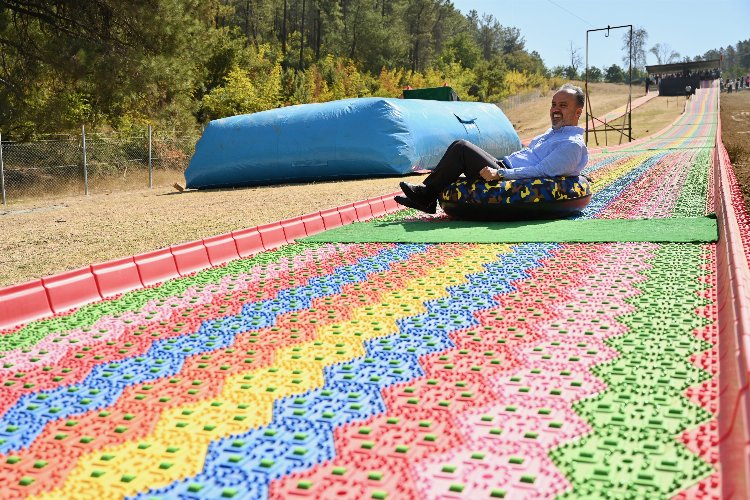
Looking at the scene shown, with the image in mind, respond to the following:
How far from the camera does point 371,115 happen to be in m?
13.0

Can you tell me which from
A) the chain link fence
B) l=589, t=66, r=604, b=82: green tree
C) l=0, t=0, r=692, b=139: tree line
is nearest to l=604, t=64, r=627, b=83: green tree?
l=589, t=66, r=604, b=82: green tree

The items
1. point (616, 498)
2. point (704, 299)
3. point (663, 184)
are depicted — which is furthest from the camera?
point (663, 184)

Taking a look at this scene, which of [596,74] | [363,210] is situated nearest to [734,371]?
[363,210]

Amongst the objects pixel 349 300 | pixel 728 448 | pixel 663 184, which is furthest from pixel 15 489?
pixel 663 184

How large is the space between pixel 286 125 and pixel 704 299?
36.2 feet

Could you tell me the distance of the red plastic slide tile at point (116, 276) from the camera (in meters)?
4.02

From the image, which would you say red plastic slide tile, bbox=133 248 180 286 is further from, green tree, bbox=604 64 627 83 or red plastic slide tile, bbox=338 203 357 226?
green tree, bbox=604 64 627 83

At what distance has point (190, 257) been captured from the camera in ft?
15.5

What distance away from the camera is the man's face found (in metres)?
5.87

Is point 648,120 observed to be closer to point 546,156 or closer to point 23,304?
point 546,156

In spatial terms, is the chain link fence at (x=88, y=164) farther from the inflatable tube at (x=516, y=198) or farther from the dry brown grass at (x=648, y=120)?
the dry brown grass at (x=648, y=120)

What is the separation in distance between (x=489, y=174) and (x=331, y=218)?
5.06ft

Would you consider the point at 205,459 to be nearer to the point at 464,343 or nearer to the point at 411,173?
the point at 464,343

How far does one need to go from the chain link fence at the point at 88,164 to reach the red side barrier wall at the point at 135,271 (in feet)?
27.2
